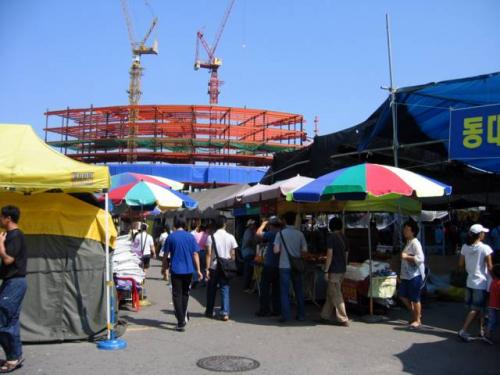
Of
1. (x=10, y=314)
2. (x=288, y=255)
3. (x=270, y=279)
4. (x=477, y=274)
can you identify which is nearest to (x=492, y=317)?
(x=477, y=274)

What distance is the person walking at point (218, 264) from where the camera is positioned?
892 centimetres

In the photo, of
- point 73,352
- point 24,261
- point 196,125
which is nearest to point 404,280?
point 73,352

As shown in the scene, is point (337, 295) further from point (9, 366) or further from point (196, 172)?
point (196, 172)

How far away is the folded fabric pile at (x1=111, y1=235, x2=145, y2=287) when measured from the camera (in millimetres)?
9828

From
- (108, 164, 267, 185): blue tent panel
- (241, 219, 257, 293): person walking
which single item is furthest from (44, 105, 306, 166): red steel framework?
(241, 219, 257, 293): person walking

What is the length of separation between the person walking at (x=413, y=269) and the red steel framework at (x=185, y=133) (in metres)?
45.1

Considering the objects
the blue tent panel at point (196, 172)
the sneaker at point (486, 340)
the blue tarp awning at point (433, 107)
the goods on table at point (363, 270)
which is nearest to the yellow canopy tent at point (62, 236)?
the goods on table at point (363, 270)

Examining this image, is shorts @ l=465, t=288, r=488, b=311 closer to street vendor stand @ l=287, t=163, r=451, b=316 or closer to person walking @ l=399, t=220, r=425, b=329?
person walking @ l=399, t=220, r=425, b=329

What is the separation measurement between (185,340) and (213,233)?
94.6 inches

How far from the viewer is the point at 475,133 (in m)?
9.32

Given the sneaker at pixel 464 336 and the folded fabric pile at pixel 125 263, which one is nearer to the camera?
the sneaker at pixel 464 336

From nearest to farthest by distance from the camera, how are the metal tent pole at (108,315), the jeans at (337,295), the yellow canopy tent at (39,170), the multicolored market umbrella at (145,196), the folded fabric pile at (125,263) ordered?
the yellow canopy tent at (39,170), the metal tent pole at (108,315), the jeans at (337,295), the folded fabric pile at (125,263), the multicolored market umbrella at (145,196)

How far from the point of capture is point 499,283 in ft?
23.1

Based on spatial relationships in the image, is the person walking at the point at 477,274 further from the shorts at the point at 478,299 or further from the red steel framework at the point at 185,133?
the red steel framework at the point at 185,133
